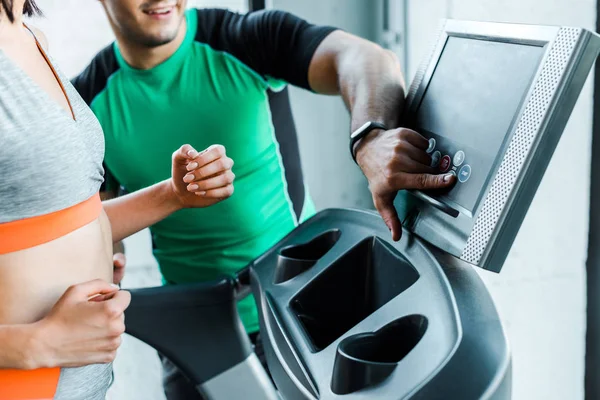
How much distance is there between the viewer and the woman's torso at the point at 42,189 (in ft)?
2.77

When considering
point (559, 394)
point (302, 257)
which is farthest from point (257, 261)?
point (559, 394)

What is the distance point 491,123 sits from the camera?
0.91 meters

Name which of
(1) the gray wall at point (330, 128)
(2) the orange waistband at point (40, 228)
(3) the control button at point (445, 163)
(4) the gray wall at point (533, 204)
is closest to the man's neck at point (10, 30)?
(2) the orange waistband at point (40, 228)

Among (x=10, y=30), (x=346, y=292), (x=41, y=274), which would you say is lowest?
(x=346, y=292)

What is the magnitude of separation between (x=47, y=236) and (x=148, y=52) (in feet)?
2.84

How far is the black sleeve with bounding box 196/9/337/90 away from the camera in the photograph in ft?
5.28

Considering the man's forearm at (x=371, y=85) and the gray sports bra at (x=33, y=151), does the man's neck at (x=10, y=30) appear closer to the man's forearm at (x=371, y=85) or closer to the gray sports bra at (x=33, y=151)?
the gray sports bra at (x=33, y=151)

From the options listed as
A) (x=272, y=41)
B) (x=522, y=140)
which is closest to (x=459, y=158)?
(x=522, y=140)

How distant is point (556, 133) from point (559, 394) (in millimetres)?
1496

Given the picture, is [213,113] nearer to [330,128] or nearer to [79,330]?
[79,330]

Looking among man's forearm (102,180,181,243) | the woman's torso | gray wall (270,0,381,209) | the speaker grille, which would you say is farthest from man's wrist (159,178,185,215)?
gray wall (270,0,381,209)

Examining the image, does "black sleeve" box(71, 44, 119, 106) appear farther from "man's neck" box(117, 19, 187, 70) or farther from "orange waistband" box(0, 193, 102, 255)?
"orange waistband" box(0, 193, 102, 255)

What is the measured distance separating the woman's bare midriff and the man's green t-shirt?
678 millimetres

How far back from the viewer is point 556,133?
0.81 m
